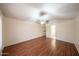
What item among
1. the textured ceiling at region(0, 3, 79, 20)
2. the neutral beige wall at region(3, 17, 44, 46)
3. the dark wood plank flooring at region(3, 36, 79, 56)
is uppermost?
the textured ceiling at region(0, 3, 79, 20)

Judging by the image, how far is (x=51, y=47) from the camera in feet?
5.96

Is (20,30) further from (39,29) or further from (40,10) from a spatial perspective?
(40,10)

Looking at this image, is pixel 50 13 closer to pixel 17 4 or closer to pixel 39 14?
pixel 39 14

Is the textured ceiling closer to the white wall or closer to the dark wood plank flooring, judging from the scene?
the white wall

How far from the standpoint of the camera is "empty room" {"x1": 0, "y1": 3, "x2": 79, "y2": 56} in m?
1.80

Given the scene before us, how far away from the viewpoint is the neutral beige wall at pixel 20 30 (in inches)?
72.2

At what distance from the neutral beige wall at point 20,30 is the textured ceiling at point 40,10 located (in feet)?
0.29

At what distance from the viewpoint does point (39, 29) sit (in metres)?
1.85

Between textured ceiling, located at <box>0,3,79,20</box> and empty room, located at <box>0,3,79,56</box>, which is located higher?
textured ceiling, located at <box>0,3,79,20</box>

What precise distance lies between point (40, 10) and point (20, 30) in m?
0.42

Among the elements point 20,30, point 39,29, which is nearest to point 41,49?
point 39,29

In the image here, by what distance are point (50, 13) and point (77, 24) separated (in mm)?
423

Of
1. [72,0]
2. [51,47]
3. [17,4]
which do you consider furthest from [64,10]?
[17,4]

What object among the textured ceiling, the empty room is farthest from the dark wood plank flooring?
the textured ceiling
